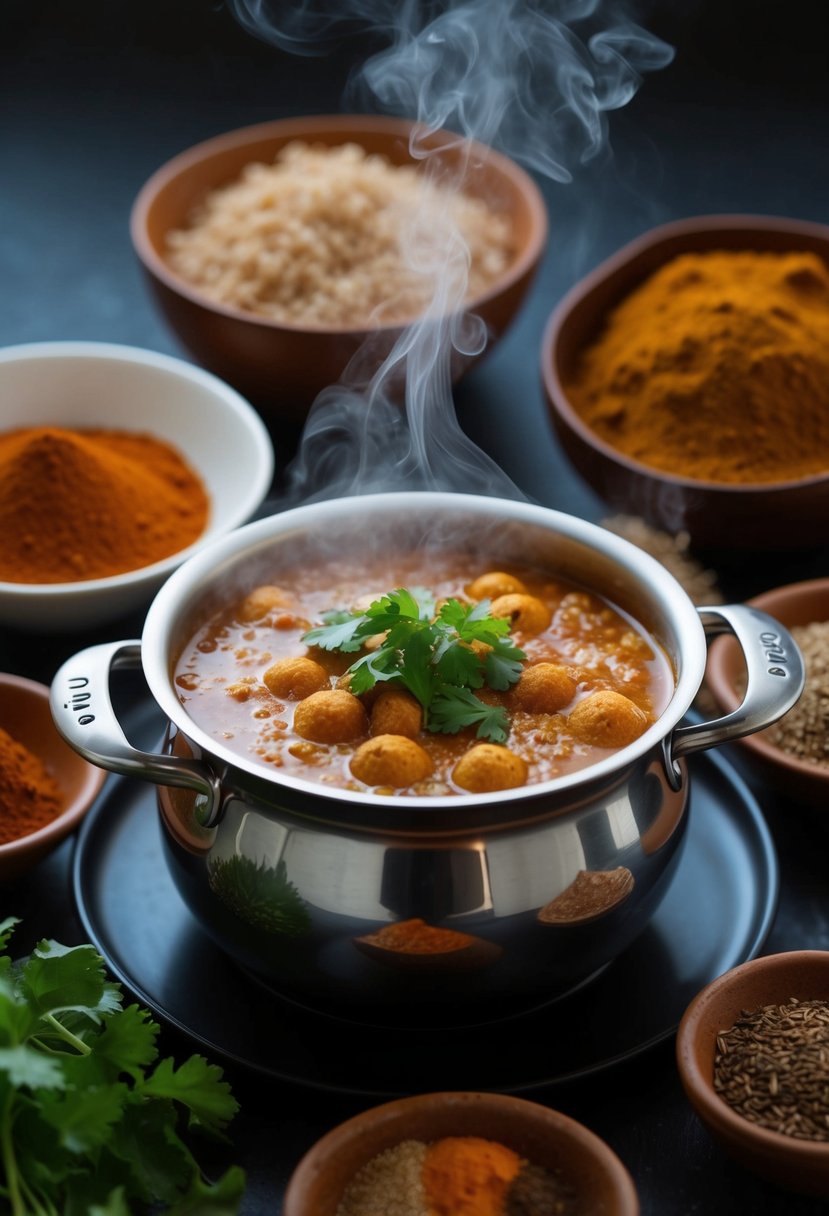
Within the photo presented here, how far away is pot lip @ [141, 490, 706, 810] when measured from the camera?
175 centimetres

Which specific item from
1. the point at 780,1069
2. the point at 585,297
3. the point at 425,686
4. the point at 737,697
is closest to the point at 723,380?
the point at 585,297

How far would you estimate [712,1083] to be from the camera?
1858 mm

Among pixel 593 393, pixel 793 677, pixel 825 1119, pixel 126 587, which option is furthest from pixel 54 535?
pixel 825 1119

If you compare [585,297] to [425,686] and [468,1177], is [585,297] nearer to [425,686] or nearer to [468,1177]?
[425,686]

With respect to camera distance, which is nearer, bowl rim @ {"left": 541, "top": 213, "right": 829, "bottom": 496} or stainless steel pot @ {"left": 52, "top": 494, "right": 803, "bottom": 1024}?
stainless steel pot @ {"left": 52, "top": 494, "right": 803, "bottom": 1024}

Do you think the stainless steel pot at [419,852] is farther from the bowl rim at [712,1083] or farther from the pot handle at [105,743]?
the bowl rim at [712,1083]

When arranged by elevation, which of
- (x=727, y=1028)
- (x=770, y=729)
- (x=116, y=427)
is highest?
(x=727, y=1028)

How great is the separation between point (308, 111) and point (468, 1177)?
3.59 m

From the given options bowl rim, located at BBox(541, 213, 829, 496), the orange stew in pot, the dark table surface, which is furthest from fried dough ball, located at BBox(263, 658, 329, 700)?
the dark table surface

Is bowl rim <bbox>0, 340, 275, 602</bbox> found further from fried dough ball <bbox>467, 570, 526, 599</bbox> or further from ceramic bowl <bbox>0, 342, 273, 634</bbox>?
fried dough ball <bbox>467, 570, 526, 599</bbox>

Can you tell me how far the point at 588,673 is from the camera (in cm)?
212

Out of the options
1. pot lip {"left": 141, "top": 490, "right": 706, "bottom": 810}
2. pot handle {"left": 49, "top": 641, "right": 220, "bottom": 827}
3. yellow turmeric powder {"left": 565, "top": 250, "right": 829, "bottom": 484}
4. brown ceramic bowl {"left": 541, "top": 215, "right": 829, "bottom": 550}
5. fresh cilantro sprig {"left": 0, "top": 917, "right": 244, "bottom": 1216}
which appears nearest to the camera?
fresh cilantro sprig {"left": 0, "top": 917, "right": 244, "bottom": 1216}

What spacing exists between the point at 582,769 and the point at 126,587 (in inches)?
43.9

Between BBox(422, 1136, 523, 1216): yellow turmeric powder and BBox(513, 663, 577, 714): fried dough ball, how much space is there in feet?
1.88
